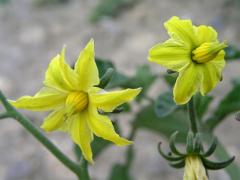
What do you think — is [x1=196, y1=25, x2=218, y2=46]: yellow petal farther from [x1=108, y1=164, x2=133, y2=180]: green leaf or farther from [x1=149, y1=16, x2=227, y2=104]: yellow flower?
[x1=108, y1=164, x2=133, y2=180]: green leaf

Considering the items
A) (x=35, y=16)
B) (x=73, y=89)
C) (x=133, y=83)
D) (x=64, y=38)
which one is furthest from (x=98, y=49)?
(x=73, y=89)

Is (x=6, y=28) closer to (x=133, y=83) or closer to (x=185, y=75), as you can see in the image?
(x=133, y=83)

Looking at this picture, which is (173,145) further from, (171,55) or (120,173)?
(120,173)

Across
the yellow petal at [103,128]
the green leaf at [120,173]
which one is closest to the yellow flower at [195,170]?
the yellow petal at [103,128]

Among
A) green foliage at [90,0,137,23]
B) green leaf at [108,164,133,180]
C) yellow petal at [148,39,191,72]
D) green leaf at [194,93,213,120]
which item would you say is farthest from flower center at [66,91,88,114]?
green foliage at [90,0,137,23]

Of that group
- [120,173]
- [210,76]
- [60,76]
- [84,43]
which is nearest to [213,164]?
[210,76]

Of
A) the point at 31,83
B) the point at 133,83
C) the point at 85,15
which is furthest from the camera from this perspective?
the point at 85,15

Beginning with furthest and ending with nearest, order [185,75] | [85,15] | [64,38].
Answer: [85,15] → [64,38] → [185,75]
